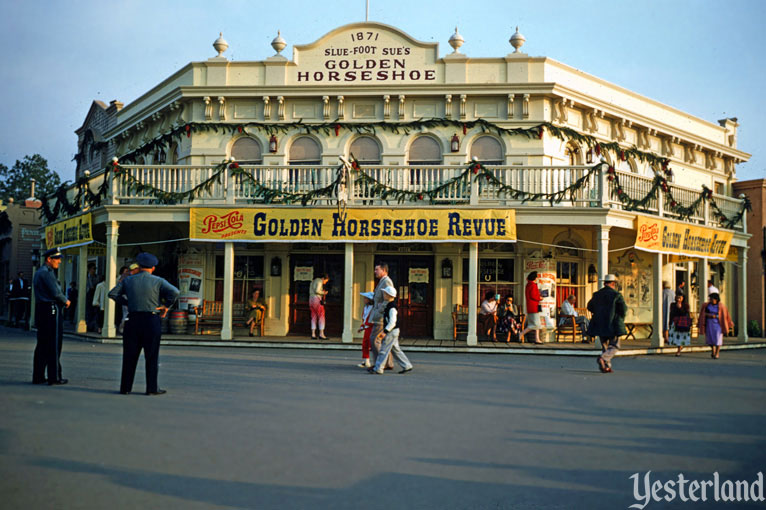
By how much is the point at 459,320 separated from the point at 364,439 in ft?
48.6

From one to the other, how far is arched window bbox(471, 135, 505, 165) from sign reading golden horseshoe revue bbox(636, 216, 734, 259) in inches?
183

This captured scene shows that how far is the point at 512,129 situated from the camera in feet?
73.9

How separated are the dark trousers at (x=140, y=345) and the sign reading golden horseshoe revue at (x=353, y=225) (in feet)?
32.4

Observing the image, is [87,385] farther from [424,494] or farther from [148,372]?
[424,494]

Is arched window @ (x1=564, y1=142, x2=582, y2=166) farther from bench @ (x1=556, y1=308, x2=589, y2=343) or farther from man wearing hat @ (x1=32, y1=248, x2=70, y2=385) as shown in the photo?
man wearing hat @ (x1=32, y1=248, x2=70, y2=385)

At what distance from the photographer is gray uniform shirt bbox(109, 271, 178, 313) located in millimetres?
10461

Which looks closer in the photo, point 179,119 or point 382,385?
→ point 382,385

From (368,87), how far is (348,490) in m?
18.4

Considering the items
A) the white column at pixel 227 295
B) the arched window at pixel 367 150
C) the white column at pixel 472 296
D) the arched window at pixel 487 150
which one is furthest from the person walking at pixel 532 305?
the white column at pixel 227 295

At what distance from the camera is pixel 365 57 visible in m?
23.1

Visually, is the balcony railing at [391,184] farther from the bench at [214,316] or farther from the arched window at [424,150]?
the bench at [214,316]

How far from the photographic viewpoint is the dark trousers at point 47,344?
10.8m

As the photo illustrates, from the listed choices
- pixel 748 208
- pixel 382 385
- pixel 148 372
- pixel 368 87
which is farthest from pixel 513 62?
pixel 148 372

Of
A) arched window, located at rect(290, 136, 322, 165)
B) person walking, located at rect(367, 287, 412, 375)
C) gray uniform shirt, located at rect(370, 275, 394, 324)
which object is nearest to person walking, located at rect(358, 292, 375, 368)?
gray uniform shirt, located at rect(370, 275, 394, 324)
